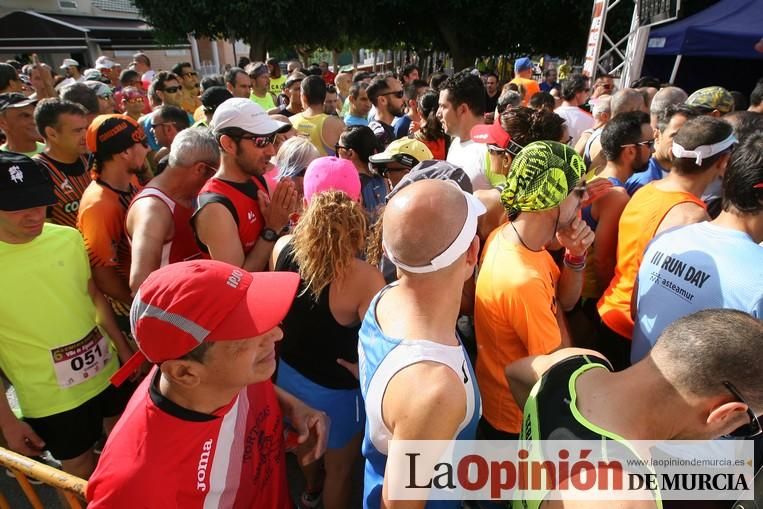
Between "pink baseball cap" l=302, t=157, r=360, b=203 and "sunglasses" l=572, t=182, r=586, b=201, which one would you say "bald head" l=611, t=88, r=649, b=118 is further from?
"pink baseball cap" l=302, t=157, r=360, b=203

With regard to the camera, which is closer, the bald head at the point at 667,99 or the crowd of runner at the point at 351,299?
the crowd of runner at the point at 351,299

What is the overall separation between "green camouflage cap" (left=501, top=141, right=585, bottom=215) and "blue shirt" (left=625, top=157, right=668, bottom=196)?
58.1 inches

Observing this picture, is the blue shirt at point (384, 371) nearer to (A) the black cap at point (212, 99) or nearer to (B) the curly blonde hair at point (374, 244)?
(B) the curly blonde hair at point (374, 244)

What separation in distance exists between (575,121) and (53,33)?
95.0ft

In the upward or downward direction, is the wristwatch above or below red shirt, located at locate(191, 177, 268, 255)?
below

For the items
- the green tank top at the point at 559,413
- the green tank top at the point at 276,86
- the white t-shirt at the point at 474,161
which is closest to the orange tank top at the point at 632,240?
the white t-shirt at the point at 474,161

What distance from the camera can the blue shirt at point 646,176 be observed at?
342 centimetres

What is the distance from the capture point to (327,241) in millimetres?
2064

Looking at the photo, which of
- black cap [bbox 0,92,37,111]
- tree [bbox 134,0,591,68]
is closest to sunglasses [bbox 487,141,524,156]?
black cap [bbox 0,92,37,111]

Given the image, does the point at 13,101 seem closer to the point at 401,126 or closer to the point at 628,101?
the point at 401,126

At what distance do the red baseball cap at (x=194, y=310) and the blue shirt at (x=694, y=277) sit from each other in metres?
1.81

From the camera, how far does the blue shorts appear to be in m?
2.37

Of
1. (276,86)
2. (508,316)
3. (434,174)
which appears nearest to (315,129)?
(434,174)

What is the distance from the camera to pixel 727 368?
1.28 metres
